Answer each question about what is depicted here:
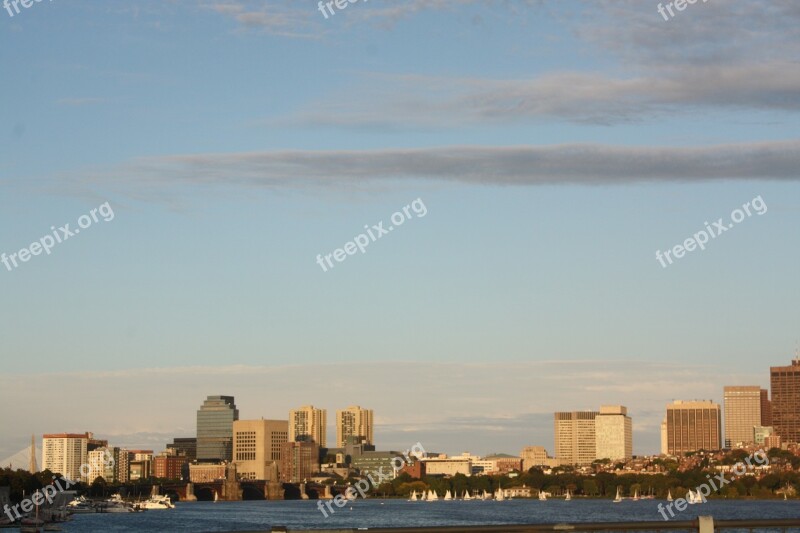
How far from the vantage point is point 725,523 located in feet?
40.5

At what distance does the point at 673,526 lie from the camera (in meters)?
12.4

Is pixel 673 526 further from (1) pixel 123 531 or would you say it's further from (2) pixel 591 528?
(1) pixel 123 531

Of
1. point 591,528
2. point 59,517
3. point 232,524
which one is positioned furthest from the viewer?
point 59,517

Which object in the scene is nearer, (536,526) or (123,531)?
(536,526)

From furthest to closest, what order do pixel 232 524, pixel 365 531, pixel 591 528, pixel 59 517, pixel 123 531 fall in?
pixel 59 517 → pixel 232 524 → pixel 123 531 → pixel 591 528 → pixel 365 531

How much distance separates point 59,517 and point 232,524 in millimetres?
23394

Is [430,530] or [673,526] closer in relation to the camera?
[430,530]

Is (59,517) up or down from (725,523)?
down

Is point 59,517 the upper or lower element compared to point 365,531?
lower

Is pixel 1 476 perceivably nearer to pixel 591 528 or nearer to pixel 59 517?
pixel 59 517

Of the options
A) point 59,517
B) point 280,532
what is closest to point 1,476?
point 59,517

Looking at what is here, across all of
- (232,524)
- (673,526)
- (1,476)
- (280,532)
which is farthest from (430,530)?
(1,476)

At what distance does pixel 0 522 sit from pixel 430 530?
129676mm

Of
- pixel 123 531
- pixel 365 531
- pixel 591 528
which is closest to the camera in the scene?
pixel 365 531
